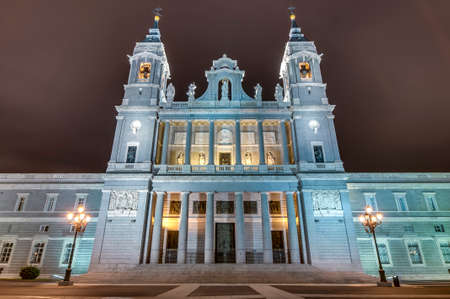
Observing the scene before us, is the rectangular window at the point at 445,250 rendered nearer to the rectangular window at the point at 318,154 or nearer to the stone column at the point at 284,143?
the rectangular window at the point at 318,154

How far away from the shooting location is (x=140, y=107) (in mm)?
30344

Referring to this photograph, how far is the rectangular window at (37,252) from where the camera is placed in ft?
88.7

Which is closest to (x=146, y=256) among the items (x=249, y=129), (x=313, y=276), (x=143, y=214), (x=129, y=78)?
(x=143, y=214)

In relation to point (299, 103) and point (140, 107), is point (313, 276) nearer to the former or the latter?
point (299, 103)

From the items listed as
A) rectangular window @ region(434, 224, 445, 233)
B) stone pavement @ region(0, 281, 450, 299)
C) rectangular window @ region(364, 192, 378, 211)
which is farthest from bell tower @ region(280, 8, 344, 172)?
stone pavement @ region(0, 281, 450, 299)

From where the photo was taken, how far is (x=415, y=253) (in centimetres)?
2616

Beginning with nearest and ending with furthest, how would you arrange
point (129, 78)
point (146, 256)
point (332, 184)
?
point (146, 256) < point (332, 184) < point (129, 78)

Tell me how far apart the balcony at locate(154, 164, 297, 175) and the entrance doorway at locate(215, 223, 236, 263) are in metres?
6.02

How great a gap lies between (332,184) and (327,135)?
586cm

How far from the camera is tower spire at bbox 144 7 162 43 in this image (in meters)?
36.1

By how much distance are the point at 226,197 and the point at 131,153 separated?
11632 mm

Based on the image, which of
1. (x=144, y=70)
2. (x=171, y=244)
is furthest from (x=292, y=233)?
(x=144, y=70)

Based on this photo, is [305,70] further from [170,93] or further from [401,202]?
[401,202]

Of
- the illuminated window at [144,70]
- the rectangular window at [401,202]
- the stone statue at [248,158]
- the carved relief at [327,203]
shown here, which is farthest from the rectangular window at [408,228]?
the illuminated window at [144,70]
